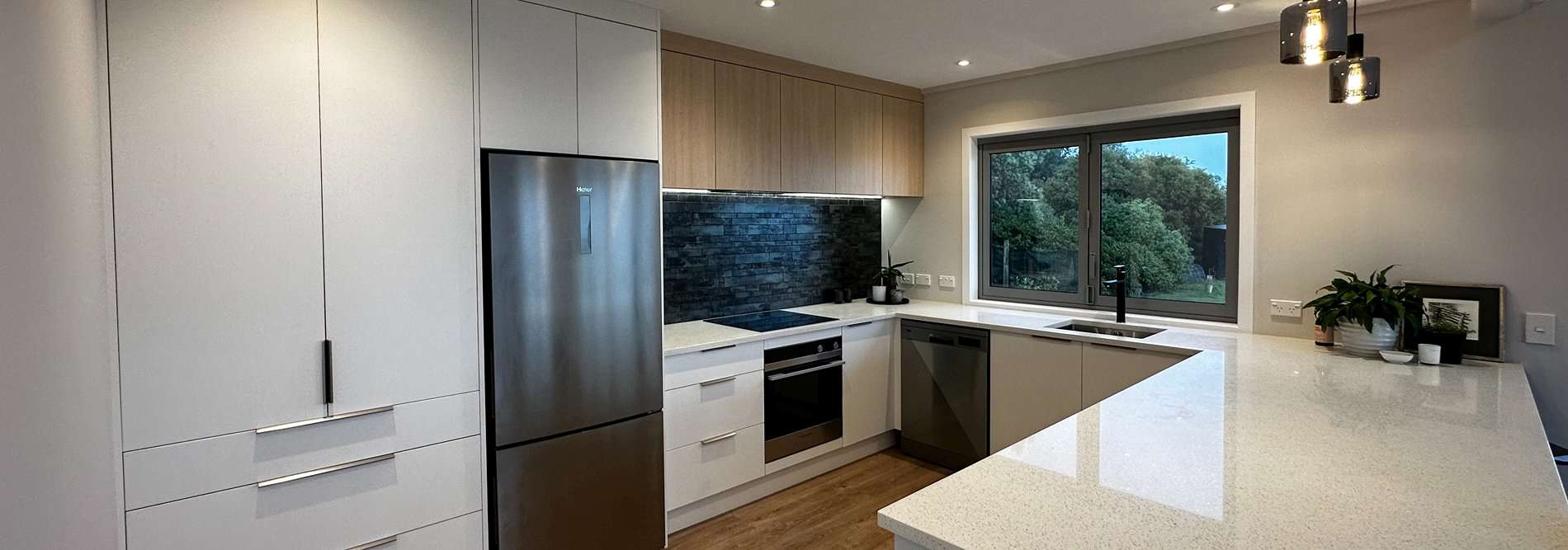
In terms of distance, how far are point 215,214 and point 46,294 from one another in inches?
52.9

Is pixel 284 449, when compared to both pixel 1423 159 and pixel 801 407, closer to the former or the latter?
pixel 801 407

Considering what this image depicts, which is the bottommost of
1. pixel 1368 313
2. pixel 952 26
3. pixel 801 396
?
pixel 801 396

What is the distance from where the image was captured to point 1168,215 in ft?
11.8

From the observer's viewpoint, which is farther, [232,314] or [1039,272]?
[1039,272]

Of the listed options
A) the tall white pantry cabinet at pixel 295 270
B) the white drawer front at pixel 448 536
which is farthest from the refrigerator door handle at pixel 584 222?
the white drawer front at pixel 448 536

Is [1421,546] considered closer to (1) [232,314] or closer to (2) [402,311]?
(2) [402,311]

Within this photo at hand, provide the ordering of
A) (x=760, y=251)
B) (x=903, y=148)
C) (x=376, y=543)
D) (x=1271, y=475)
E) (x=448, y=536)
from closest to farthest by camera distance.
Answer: (x=1271, y=475) < (x=376, y=543) < (x=448, y=536) < (x=760, y=251) < (x=903, y=148)

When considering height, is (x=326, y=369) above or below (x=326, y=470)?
above

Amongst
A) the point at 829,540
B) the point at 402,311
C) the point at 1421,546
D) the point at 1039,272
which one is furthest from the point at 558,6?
the point at 1039,272

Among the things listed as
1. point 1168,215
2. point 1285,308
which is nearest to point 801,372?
point 1168,215

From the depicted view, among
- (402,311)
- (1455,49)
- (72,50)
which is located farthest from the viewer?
(1455,49)

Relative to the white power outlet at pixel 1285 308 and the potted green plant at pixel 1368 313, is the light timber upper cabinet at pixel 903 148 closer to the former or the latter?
the white power outlet at pixel 1285 308

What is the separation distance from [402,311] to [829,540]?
1899 millimetres

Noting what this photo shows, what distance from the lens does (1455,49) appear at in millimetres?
2639
